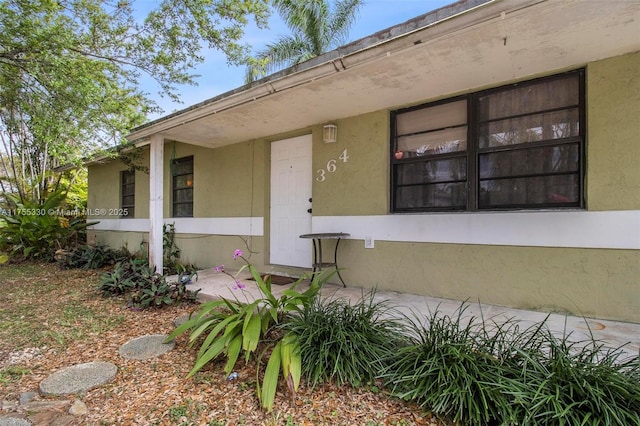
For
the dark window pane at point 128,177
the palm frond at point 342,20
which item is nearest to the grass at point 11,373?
the dark window pane at point 128,177

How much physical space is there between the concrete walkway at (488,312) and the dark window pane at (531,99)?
6.51 ft

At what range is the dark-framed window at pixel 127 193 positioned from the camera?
797 cm

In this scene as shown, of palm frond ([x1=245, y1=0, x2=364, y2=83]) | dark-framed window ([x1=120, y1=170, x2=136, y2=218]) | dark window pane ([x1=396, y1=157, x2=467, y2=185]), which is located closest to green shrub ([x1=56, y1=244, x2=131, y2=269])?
dark-framed window ([x1=120, y1=170, x2=136, y2=218])

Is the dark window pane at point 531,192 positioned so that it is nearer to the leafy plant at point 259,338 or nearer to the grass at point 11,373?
the leafy plant at point 259,338

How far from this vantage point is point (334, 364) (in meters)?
2.17

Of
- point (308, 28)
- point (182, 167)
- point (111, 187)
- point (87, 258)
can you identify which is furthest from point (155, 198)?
point (308, 28)

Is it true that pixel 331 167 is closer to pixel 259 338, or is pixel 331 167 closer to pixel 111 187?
pixel 259 338

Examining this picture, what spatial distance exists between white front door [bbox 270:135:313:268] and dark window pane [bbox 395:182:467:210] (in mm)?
1485

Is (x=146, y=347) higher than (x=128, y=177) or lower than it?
lower

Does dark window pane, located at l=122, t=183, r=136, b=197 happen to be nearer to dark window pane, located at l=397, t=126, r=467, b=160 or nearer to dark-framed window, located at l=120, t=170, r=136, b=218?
dark-framed window, located at l=120, t=170, r=136, b=218

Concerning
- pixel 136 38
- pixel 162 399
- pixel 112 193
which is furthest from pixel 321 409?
pixel 112 193

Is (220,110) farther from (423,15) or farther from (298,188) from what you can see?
(423,15)

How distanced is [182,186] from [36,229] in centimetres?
420

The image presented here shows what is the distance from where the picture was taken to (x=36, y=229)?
7707 mm
